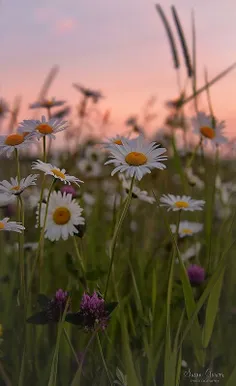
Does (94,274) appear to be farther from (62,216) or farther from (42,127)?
Result: (42,127)

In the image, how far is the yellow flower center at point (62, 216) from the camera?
0.92 metres

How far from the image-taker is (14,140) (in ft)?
2.67

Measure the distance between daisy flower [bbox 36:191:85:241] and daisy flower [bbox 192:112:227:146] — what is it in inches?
15.2

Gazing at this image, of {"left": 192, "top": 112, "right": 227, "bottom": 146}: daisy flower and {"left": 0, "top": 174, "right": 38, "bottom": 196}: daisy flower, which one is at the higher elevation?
{"left": 192, "top": 112, "right": 227, "bottom": 146}: daisy flower

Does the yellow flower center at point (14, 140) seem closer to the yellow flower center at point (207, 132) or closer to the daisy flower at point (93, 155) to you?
the yellow flower center at point (207, 132)

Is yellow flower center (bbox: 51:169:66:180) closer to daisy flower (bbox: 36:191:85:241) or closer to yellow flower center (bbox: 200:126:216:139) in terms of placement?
daisy flower (bbox: 36:191:85:241)

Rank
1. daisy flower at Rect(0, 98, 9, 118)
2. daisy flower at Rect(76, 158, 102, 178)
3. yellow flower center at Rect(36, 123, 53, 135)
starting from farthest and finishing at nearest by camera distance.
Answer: daisy flower at Rect(76, 158, 102, 178) < daisy flower at Rect(0, 98, 9, 118) < yellow flower center at Rect(36, 123, 53, 135)

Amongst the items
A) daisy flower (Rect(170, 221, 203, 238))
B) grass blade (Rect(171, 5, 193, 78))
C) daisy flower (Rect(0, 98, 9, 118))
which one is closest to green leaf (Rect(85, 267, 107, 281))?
daisy flower (Rect(170, 221, 203, 238))

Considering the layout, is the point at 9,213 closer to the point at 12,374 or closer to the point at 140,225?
the point at 140,225

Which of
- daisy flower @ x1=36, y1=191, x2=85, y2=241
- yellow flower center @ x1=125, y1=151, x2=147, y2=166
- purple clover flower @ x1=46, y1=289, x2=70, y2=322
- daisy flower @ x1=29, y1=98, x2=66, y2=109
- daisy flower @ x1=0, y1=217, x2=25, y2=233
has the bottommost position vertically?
purple clover flower @ x1=46, y1=289, x2=70, y2=322

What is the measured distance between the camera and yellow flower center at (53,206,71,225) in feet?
3.02

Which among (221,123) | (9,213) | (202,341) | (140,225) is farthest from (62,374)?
(140,225)

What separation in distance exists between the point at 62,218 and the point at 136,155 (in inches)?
7.7

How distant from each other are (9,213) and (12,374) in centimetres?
85
